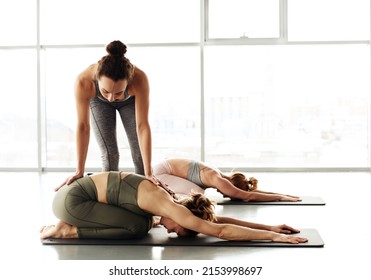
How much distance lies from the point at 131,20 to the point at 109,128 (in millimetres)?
3828

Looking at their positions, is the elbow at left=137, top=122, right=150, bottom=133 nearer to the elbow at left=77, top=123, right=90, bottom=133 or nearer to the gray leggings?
the gray leggings

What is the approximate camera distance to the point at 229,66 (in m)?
8.00

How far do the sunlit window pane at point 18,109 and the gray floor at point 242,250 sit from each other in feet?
8.56

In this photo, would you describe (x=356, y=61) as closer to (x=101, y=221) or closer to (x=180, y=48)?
(x=180, y=48)

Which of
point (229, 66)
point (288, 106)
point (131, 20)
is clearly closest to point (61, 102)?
point (131, 20)

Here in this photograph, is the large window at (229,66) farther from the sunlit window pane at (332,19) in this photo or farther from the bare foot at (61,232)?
the bare foot at (61,232)

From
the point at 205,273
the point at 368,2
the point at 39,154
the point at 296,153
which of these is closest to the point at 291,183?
the point at 296,153

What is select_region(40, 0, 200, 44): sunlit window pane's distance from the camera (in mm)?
7934

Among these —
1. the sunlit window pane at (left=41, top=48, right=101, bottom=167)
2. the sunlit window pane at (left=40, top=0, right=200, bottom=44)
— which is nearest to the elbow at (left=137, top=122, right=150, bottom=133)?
the sunlit window pane at (left=40, top=0, right=200, bottom=44)

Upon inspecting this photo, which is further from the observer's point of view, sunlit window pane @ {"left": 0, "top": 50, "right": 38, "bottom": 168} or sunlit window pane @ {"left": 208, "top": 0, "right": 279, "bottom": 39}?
sunlit window pane @ {"left": 0, "top": 50, "right": 38, "bottom": 168}

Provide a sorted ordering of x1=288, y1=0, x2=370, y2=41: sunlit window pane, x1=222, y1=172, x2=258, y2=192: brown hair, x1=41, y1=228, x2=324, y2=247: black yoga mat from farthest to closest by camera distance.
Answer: x1=288, y1=0, x2=370, y2=41: sunlit window pane → x1=222, y1=172, x2=258, y2=192: brown hair → x1=41, y1=228, x2=324, y2=247: black yoga mat

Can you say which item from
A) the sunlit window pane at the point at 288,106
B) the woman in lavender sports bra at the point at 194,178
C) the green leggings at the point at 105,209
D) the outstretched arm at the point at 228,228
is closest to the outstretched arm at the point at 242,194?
the woman in lavender sports bra at the point at 194,178

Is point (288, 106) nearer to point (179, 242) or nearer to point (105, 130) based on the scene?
point (105, 130)

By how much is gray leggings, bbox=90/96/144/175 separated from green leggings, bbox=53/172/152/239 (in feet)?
2.27
